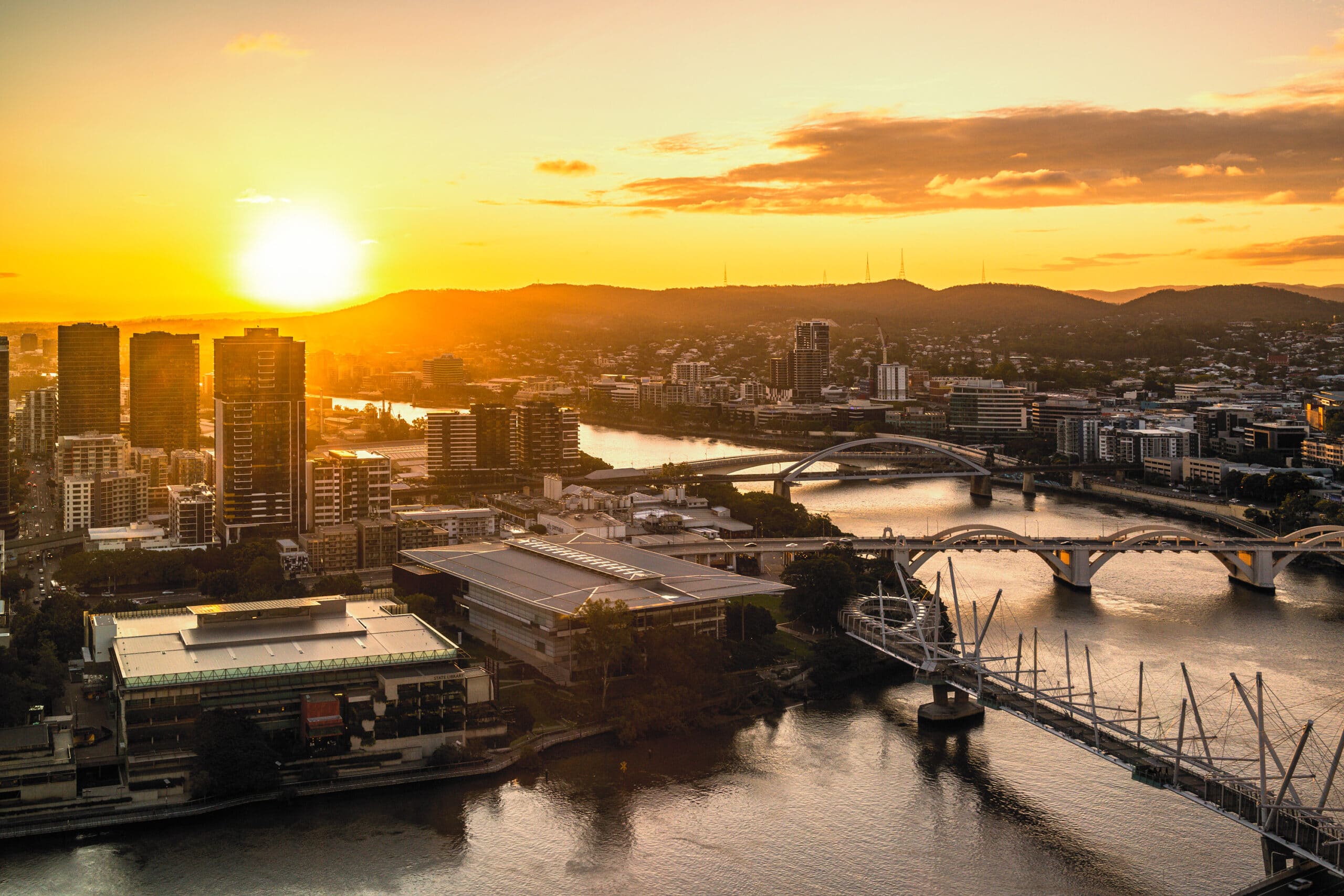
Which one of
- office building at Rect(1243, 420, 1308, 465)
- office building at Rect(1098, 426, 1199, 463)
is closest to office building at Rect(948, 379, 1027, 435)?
office building at Rect(1098, 426, 1199, 463)

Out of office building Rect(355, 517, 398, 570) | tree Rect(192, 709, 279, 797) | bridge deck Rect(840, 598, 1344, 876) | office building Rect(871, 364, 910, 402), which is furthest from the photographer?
office building Rect(871, 364, 910, 402)

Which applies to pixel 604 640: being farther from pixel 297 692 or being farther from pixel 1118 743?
pixel 1118 743

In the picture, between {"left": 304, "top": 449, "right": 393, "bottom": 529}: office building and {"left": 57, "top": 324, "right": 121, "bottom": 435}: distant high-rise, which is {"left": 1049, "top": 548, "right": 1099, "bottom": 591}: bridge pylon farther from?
{"left": 57, "top": 324, "right": 121, "bottom": 435}: distant high-rise

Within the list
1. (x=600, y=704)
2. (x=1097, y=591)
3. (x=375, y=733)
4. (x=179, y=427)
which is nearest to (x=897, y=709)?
(x=600, y=704)

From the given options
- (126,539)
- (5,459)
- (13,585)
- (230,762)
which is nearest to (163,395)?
(5,459)

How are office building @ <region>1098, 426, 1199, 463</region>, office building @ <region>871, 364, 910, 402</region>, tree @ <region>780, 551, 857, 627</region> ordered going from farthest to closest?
office building @ <region>871, 364, 910, 402</region>
office building @ <region>1098, 426, 1199, 463</region>
tree @ <region>780, 551, 857, 627</region>

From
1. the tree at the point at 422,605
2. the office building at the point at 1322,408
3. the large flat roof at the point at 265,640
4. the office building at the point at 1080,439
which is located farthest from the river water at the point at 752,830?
the office building at the point at 1322,408

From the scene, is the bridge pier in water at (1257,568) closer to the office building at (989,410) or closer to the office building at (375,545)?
the office building at (375,545)

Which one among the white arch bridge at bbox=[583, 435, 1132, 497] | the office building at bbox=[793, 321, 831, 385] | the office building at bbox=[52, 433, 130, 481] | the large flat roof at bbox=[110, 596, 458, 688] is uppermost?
the office building at bbox=[793, 321, 831, 385]
